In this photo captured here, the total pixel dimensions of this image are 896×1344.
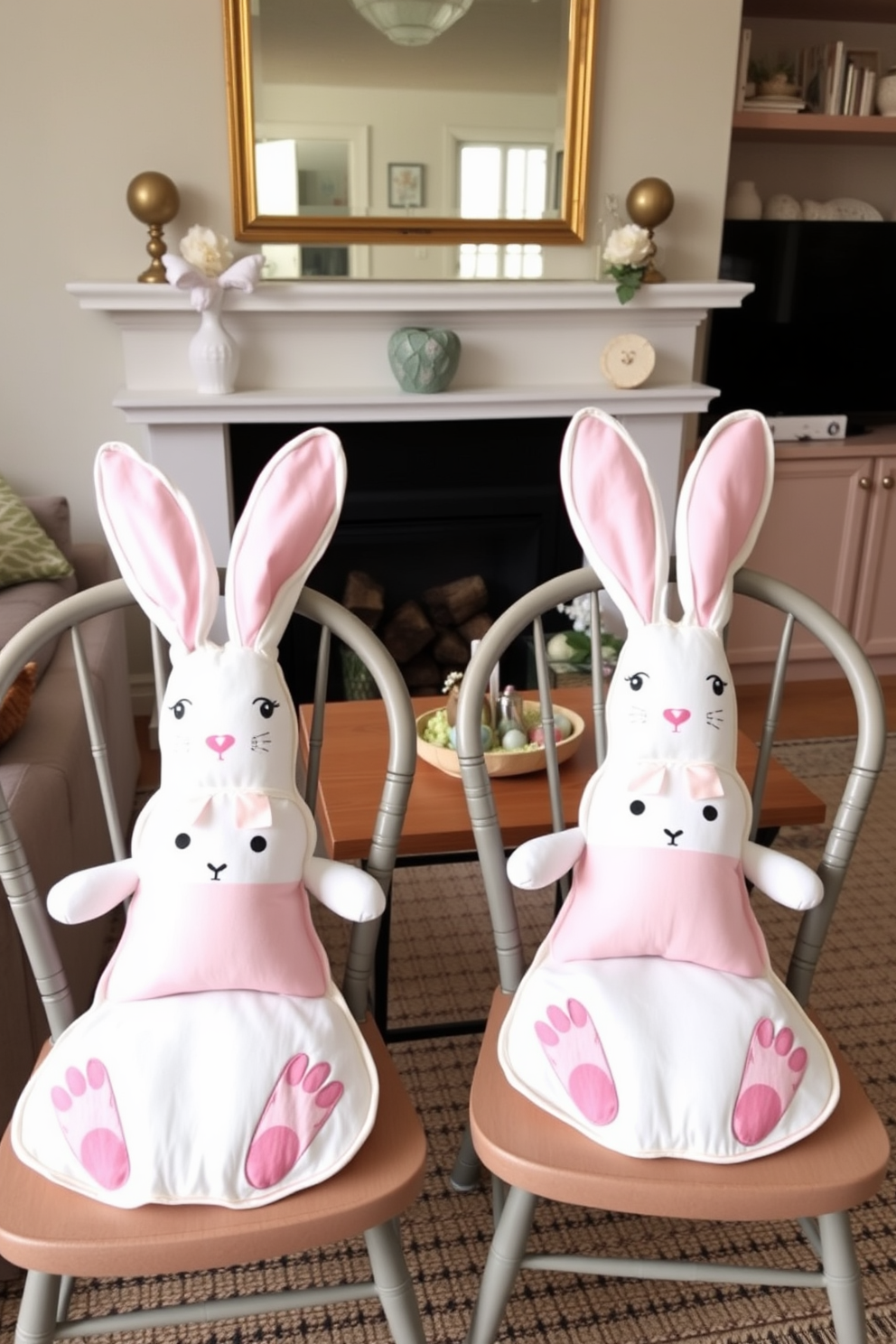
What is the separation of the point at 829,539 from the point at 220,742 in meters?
2.54

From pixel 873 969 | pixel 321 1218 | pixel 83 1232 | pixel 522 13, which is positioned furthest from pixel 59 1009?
pixel 522 13

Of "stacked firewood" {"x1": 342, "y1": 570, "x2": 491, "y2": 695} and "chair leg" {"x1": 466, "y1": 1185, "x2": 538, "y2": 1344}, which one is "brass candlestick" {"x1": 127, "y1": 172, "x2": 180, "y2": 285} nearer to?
"stacked firewood" {"x1": 342, "y1": 570, "x2": 491, "y2": 695}

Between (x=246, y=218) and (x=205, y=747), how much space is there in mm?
2018

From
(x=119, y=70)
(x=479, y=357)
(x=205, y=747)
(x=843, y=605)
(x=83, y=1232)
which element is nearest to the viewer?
(x=83, y=1232)

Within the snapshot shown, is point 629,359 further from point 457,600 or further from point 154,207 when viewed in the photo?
point 154,207

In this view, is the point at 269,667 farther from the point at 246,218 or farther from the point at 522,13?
the point at 522,13

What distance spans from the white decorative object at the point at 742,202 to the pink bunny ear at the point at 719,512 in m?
2.31

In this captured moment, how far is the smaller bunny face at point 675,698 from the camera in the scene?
44.1 inches

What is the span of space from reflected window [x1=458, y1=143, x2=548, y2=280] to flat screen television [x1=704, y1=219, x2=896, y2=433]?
1.98 feet

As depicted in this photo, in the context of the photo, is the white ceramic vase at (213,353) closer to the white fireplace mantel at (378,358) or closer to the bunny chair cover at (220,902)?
the white fireplace mantel at (378,358)

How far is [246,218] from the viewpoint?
2.70 metres

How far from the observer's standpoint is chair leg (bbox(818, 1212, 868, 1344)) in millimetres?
1069

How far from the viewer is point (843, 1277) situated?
108cm

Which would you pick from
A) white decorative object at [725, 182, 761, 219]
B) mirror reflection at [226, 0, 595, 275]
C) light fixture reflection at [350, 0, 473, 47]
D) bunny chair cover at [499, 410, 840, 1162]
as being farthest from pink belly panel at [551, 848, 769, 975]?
white decorative object at [725, 182, 761, 219]
